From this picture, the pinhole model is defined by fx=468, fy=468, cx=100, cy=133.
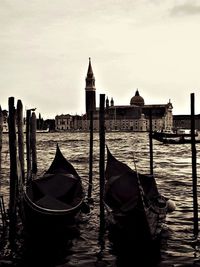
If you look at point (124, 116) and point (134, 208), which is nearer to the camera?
point (134, 208)

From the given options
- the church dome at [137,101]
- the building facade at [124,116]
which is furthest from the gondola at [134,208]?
the church dome at [137,101]

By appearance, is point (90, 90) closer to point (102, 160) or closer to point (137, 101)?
point (137, 101)

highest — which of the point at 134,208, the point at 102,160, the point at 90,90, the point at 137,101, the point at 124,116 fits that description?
the point at 90,90

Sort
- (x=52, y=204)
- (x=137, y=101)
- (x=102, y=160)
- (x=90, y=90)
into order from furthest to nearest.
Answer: (x=137, y=101)
(x=90, y=90)
(x=102, y=160)
(x=52, y=204)

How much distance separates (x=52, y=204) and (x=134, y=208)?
2.00m

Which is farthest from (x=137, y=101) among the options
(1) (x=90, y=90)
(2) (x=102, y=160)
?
(2) (x=102, y=160)

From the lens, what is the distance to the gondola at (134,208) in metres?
8.14

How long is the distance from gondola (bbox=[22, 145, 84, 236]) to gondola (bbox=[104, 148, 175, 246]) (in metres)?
0.78

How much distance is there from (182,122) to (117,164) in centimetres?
15656

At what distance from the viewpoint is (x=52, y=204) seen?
30.7ft

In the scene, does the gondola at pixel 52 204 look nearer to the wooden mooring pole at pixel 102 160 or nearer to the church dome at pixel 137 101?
the wooden mooring pole at pixel 102 160

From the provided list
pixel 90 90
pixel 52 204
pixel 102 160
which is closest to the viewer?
pixel 52 204

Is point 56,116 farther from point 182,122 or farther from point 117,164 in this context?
point 117,164

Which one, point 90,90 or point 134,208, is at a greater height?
point 90,90
